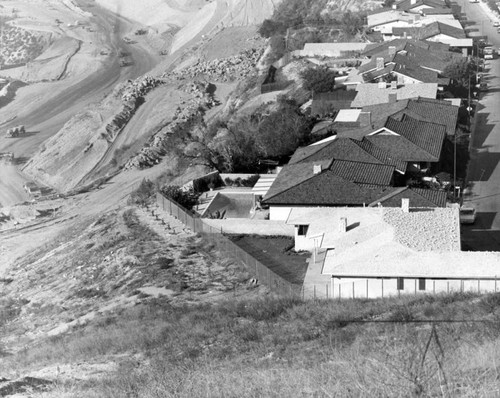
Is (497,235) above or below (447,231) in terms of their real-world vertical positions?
below

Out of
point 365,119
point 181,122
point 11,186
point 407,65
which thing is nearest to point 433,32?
point 407,65

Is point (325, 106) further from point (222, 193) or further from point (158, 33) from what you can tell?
point (158, 33)

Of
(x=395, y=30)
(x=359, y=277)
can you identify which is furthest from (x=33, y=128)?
(x=359, y=277)

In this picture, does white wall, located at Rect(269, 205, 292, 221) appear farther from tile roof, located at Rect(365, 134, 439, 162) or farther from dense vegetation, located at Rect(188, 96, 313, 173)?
dense vegetation, located at Rect(188, 96, 313, 173)

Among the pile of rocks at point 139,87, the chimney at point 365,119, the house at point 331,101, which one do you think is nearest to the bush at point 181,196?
the chimney at point 365,119

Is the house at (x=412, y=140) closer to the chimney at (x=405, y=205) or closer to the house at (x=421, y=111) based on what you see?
the house at (x=421, y=111)

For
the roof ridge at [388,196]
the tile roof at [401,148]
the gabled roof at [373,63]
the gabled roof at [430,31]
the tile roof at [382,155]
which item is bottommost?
the gabled roof at [430,31]

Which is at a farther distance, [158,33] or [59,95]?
[158,33]

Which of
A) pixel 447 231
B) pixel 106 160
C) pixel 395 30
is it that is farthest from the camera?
pixel 395 30
